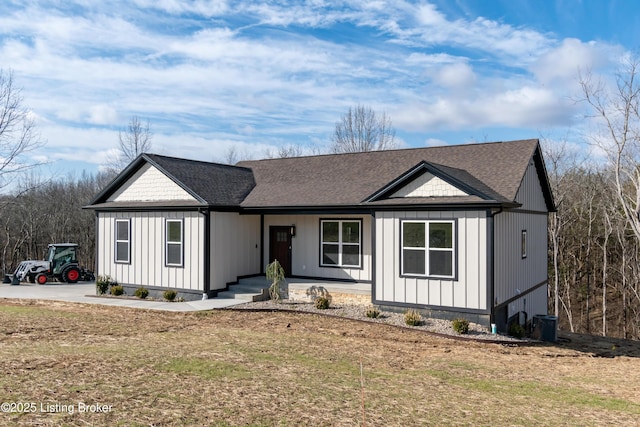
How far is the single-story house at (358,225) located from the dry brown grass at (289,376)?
2017 millimetres

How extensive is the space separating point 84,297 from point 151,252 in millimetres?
2779

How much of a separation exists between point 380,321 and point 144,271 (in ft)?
29.6

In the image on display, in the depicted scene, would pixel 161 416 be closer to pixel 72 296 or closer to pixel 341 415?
pixel 341 415

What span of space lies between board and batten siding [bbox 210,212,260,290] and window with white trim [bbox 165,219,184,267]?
1182mm

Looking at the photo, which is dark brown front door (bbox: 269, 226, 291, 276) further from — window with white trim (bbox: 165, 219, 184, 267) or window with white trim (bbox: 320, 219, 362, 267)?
window with white trim (bbox: 165, 219, 184, 267)

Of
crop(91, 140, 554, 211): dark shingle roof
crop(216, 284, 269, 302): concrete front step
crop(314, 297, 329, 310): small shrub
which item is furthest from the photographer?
crop(216, 284, 269, 302): concrete front step

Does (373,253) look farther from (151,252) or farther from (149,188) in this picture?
(149,188)

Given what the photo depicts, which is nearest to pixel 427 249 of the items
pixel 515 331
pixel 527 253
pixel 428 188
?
pixel 428 188

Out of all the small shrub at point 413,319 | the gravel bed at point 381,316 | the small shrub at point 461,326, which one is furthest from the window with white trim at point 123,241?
the small shrub at point 461,326

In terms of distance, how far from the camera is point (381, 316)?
14.1 metres

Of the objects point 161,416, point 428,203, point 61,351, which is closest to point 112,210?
point 61,351

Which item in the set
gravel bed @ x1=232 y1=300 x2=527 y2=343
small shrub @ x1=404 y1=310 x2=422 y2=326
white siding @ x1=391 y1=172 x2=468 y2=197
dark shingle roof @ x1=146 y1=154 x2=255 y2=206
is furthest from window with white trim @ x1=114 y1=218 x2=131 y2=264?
small shrub @ x1=404 y1=310 x2=422 y2=326

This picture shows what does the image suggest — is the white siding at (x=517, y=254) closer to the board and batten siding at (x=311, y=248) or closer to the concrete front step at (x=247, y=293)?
the board and batten siding at (x=311, y=248)

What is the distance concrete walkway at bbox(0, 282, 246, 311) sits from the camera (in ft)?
50.5
